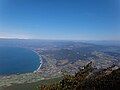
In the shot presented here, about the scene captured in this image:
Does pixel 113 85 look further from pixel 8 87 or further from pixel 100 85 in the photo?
pixel 8 87

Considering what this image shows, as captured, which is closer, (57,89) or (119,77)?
(119,77)

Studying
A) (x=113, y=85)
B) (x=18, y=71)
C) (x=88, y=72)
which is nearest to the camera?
(x=113, y=85)

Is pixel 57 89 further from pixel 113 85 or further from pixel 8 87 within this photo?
pixel 8 87

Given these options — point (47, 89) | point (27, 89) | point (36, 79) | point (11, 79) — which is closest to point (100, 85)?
point (47, 89)

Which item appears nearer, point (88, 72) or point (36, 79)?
point (88, 72)

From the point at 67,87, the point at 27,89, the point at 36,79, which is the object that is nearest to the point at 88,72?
the point at 67,87

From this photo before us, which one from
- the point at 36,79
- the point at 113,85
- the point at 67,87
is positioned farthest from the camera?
the point at 36,79

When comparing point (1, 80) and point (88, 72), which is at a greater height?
point (88, 72)

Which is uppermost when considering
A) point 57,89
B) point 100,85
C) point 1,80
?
point 100,85

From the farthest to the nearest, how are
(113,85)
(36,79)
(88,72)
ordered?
(36,79)
(88,72)
(113,85)
